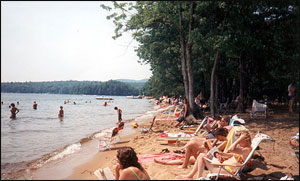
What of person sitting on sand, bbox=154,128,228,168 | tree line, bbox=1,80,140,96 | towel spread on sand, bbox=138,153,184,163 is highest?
tree line, bbox=1,80,140,96

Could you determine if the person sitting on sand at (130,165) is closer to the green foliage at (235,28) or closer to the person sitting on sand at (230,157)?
the person sitting on sand at (230,157)

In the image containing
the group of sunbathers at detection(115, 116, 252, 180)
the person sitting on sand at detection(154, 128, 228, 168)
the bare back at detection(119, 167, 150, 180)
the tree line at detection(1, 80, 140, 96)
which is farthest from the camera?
the tree line at detection(1, 80, 140, 96)

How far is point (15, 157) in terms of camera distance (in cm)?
638

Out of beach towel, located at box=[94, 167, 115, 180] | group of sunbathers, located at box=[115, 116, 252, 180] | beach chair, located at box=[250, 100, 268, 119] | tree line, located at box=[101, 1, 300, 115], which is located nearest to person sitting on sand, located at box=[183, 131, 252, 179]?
group of sunbathers, located at box=[115, 116, 252, 180]

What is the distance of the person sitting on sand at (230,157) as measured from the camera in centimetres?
340

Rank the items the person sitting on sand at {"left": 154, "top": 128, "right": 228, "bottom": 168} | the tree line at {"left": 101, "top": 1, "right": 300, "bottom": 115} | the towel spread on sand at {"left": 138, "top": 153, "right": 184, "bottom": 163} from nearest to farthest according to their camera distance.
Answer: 1. the person sitting on sand at {"left": 154, "top": 128, "right": 228, "bottom": 168}
2. the towel spread on sand at {"left": 138, "top": 153, "right": 184, "bottom": 163}
3. the tree line at {"left": 101, "top": 1, "right": 300, "bottom": 115}

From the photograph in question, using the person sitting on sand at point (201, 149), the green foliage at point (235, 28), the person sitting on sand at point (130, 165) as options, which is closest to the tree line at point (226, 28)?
the green foliage at point (235, 28)

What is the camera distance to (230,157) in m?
3.51

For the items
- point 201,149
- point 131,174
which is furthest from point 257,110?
point 131,174

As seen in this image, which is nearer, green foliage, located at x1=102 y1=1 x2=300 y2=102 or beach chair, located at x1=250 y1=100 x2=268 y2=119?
green foliage, located at x1=102 y1=1 x2=300 y2=102

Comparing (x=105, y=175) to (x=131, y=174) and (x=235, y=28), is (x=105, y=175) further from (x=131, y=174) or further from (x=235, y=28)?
(x=235, y=28)

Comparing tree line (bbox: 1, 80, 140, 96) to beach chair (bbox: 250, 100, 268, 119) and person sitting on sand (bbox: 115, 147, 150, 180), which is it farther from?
person sitting on sand (bbox: 115, 147, 150, 180)

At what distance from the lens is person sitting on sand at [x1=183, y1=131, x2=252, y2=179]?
340 cm

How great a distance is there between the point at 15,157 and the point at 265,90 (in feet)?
65.8
